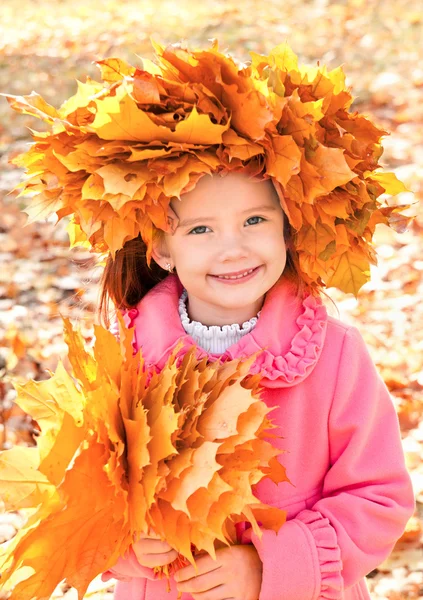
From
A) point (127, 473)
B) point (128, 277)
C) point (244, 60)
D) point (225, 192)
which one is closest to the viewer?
point (127, 473)

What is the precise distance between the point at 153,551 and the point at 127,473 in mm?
217

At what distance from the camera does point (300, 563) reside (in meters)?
1.88

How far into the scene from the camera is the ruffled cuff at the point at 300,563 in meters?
1.88

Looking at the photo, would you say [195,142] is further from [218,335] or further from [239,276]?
[218,335]

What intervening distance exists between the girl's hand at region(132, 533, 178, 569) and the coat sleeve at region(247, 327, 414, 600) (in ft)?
0.69

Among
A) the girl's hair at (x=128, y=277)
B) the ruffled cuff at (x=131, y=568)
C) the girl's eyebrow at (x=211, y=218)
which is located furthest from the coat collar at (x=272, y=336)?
the ruffled cuff at (x=131, y=568)

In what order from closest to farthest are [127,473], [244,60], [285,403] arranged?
[127,473]
[285,403]
[244,60]

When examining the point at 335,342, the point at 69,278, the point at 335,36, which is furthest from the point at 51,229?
the point at 335,36

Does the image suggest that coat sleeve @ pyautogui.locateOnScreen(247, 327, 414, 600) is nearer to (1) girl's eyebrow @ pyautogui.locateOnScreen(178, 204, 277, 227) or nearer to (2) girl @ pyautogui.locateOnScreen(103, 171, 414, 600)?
(2) girl @ pyautogui.locateOnScreen(103, 171, 414, 600)

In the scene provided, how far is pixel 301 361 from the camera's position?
Result: 6.40 feet

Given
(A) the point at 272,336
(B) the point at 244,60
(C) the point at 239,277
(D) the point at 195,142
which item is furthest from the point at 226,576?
(B) the point at 244,60

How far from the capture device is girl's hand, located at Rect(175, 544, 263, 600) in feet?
6.13

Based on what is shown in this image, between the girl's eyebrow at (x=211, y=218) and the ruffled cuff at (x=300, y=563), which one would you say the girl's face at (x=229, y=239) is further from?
the ruffled cuff at (x=300, y=563)

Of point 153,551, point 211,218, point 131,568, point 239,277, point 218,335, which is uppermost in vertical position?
point 211,218
